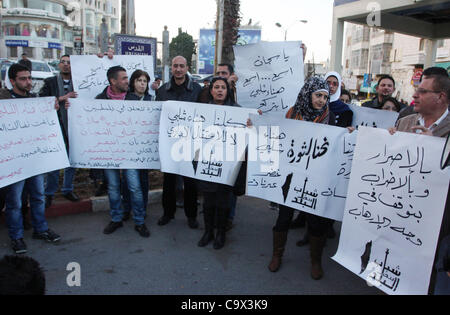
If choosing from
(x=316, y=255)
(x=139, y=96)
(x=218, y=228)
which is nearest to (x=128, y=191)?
(x=139, y=96)

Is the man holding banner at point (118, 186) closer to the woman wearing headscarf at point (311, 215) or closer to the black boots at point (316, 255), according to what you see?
the woman wearing headscarf at point (311, 215)

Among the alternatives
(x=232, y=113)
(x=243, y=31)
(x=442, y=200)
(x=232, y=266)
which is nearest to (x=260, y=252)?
(x=232, y=266)

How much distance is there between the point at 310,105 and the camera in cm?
342

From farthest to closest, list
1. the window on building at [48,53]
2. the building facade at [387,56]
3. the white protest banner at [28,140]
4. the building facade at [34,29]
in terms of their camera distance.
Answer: the window on building at [48,53]
the building facade at [34,29]
the building facade at [387,56]
the white protest banner at [28,140]

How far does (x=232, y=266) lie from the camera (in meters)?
3.63

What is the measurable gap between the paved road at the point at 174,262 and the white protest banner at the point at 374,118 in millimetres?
1582

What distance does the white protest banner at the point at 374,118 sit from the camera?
4527mm

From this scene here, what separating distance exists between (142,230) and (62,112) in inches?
79.6

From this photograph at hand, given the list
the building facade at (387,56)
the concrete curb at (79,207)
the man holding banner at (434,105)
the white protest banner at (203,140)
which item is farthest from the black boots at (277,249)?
the building facade at (387,56)

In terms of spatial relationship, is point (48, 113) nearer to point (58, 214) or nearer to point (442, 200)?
point (58, 214)

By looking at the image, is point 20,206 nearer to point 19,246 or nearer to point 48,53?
point 19,246

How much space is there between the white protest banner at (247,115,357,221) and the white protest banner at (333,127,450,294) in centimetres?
28
